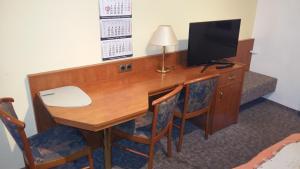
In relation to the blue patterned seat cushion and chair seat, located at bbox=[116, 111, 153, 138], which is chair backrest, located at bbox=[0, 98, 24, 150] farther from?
the blue patterned seat cushion

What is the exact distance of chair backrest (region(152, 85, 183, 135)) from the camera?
170 centimetres

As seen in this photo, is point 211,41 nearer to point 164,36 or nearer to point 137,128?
point 164,36

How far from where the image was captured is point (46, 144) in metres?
1.69

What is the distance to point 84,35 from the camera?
6.66 feet

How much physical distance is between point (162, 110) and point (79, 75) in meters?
0.80

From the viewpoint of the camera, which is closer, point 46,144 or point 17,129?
point 17,129

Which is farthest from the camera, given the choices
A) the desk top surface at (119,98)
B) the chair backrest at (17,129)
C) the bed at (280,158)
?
the desk top surface at (119,98)

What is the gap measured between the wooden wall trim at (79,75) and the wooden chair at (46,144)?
23cm

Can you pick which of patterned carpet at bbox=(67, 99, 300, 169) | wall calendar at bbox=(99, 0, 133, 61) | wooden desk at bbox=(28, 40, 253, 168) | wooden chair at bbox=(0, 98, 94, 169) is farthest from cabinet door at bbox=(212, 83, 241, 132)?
wooden chair at bbox=(0, 98, 94, 169)

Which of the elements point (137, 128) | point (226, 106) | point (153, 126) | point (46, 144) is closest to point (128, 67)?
point (137, 128)

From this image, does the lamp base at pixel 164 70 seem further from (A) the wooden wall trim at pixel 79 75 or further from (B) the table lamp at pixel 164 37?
(B) the table lamp at pixel 164 37

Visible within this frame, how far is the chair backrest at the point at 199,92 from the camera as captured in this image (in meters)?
2.07

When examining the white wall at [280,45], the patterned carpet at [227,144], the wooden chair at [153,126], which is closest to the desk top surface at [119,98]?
the wooden chair at [153,126]

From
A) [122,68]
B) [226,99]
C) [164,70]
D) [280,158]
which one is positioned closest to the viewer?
[280,158]
